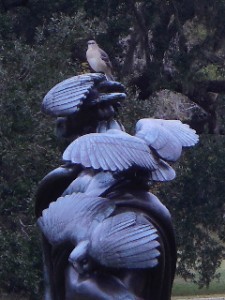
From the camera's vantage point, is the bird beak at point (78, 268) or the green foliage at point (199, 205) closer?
the bird beak at point (78, 268)

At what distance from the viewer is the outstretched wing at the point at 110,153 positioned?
3.16m

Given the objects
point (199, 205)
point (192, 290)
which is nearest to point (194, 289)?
point (192, 290)

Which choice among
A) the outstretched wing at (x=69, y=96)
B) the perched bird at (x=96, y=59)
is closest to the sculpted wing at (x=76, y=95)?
the outstretched wing at (x=69, y=96)

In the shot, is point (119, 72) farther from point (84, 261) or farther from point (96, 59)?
point (84, 261)

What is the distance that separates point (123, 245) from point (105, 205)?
16 cm

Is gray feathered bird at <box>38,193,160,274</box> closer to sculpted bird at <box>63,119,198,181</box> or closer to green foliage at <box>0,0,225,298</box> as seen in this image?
sculpted bird at <box>63,119,198,181</box>

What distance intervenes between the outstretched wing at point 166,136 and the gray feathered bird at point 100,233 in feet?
0.79

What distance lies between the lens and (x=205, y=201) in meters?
18.7

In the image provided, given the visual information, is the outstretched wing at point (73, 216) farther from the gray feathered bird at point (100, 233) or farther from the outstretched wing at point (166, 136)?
the outstretched wing at point (166, 136)

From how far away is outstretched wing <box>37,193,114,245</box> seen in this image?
3.15 meters

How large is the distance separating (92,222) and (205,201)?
51.2ft

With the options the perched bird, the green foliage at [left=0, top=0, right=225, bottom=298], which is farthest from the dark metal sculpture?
the perched bird

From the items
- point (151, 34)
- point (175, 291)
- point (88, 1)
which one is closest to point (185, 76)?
point (151, 34)

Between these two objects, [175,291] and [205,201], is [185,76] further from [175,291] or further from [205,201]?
[175,291]
